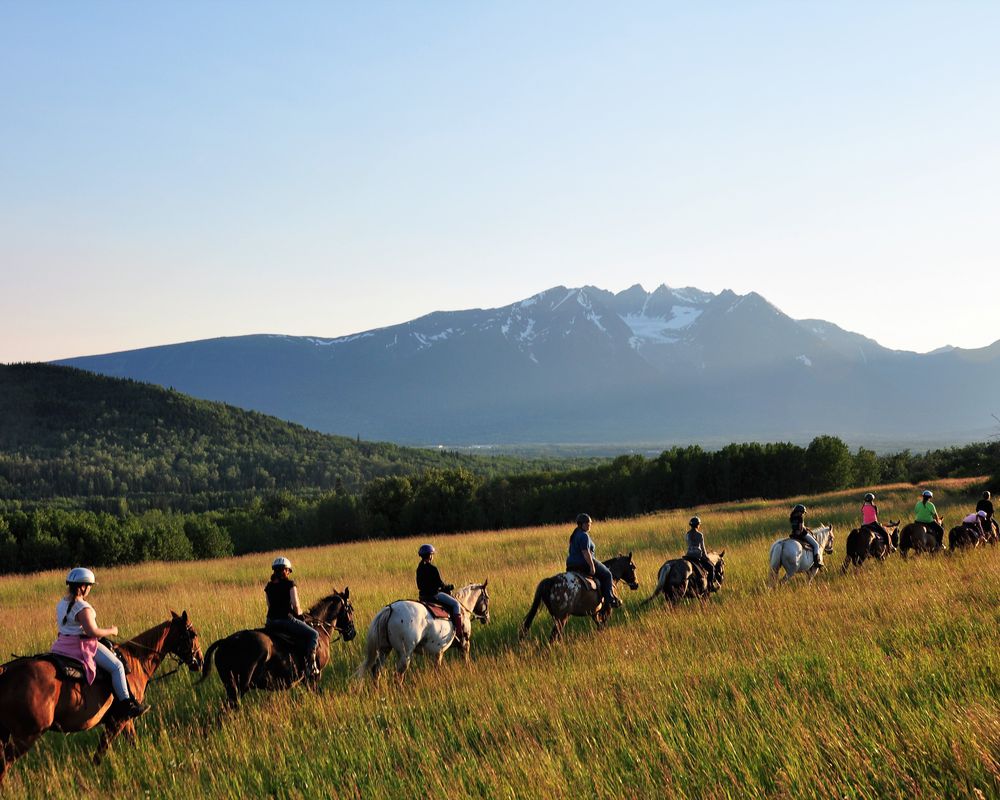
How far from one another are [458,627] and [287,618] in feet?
8.98

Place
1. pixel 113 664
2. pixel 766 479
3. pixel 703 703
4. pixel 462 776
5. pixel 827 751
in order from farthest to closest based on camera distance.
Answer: pixel 766 479, pixel 113 664, pixel 703 703, pixel 462 776, pixel 827 751

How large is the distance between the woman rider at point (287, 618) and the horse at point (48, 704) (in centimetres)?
177

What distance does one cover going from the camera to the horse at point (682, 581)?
14.6 m

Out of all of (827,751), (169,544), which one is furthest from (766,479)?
(827,751)

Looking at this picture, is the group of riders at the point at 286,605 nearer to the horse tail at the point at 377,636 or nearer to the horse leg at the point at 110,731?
the horse leg at the point at 110,731

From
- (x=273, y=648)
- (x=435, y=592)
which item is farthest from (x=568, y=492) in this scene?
(x=273, y=648)

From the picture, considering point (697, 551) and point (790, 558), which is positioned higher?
point (697, 551)

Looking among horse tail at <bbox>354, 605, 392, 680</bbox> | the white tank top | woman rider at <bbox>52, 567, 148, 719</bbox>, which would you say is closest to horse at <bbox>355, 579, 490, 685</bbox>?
horse tail at <bbox>354, 605, 392, 680</bbox>

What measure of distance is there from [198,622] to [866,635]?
13.7 meters

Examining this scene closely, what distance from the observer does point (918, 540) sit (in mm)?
17766

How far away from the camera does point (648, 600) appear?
1479 centimetres

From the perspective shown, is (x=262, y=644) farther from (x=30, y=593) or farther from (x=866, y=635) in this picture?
(x=30, y=593)

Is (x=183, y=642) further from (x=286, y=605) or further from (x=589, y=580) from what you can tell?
(x=589, y=580)

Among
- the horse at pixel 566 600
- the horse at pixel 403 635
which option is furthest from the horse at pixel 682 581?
the horse at pixel 403 635
